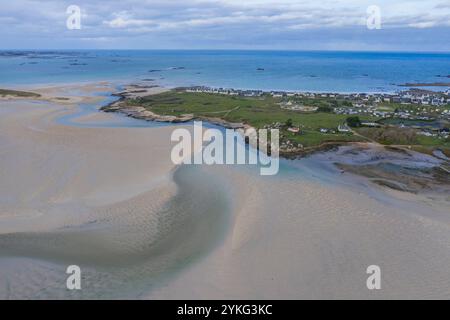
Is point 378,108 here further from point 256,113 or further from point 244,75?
point 244,75

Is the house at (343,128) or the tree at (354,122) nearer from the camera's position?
the house at (343,128)

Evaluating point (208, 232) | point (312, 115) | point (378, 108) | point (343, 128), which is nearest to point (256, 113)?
point (312, 115)

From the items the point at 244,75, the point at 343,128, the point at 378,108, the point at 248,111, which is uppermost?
the point at 244,75

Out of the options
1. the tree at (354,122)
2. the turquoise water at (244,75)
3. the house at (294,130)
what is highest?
the turquoise water at (244,75)

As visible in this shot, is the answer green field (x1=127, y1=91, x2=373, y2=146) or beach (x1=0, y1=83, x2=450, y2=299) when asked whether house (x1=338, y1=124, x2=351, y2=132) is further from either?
beach (x1=0, y1=83, x2=450, y2=299)

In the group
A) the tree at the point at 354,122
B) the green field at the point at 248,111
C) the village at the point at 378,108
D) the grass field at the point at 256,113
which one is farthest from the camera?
the tree at the point at 354,122

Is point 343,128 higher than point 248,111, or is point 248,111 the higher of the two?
point 248,111

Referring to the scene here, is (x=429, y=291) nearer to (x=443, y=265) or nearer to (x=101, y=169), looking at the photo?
(x=443, y=265)

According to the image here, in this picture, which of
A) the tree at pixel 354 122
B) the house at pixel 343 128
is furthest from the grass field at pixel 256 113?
the tree at pixel 354 122

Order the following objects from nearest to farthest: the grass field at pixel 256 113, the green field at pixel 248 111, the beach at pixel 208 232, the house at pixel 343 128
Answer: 1. the beach at pixel 208 232
2. the grass field at pixel 256 113
3. the green field at pixel 248 111
4. the house at pixel 343 128

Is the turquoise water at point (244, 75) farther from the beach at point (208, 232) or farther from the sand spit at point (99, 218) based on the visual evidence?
the beach at point (208, 232)
